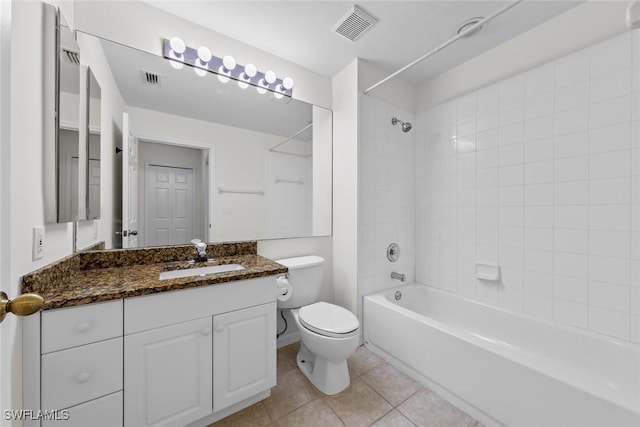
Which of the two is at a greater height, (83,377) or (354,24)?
(354,24)

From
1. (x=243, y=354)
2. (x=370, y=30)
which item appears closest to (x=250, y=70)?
(x=370, y=30)

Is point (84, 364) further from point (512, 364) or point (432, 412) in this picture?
point (512, 364)

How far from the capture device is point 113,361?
3.36 ft

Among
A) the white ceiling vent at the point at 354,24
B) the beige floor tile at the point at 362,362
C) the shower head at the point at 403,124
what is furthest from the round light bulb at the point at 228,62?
the beige floor tile at the point at 362,362

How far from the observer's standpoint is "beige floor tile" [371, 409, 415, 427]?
1.34m

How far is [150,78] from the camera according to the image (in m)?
1.59

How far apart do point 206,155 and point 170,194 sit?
0.36 meters

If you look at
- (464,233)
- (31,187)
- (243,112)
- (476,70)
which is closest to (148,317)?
(31,187)

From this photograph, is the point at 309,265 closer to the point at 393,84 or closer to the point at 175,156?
the point at 175,156

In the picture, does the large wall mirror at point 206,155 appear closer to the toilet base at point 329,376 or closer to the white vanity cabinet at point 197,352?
the white vanity cabinet at point 197,352

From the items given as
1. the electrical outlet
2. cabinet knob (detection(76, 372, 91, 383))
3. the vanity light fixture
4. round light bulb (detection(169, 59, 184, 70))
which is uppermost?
the vanity light fixture

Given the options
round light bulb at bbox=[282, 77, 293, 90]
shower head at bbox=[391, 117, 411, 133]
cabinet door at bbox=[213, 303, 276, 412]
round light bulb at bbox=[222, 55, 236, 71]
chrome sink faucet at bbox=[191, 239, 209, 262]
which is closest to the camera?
cabinet door at bbox=[213, 303, 276, 412]

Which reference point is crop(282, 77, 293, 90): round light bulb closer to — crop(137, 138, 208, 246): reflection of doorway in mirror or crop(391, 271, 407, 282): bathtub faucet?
crop(137, 138, 208, 246): reflection of doorway in mirror

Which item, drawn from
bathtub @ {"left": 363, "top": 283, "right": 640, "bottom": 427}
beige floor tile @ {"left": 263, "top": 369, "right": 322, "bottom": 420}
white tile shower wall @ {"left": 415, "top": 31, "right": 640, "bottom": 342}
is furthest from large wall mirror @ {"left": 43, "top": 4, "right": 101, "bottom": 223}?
white tile shower wall @ {"left": 415, "top": 31, "right": 640, "bottom": 342}
